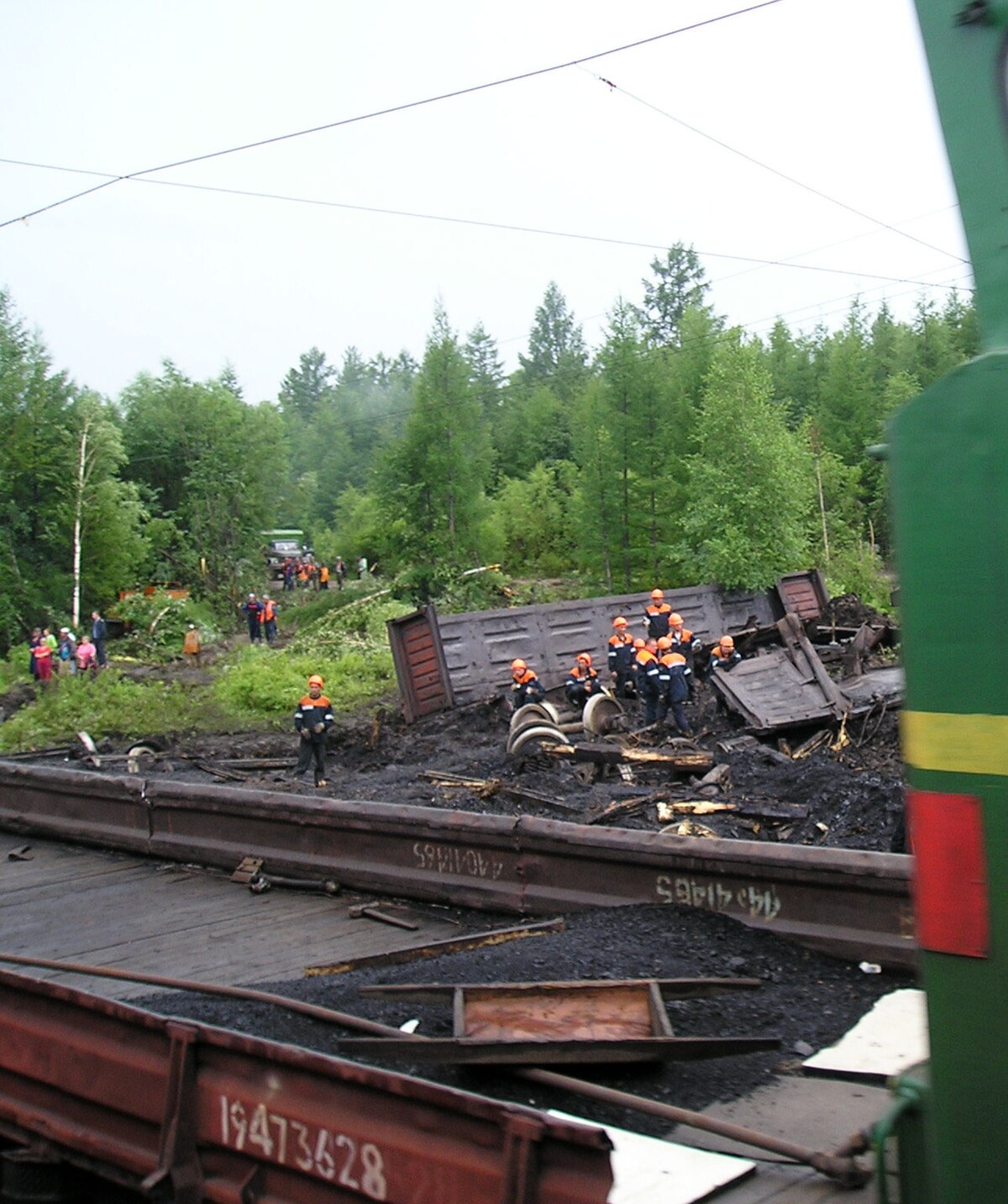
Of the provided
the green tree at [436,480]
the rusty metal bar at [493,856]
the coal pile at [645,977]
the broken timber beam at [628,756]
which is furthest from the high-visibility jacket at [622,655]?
the green tree at [436,480]

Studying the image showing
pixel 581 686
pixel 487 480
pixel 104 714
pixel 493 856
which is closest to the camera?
pixel 493 856

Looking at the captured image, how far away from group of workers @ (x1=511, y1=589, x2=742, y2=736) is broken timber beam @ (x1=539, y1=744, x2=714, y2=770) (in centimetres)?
265

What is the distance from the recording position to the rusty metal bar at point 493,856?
214 inches

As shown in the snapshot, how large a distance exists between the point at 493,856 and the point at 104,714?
17.4 meters

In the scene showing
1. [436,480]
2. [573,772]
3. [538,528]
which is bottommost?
[573,772]

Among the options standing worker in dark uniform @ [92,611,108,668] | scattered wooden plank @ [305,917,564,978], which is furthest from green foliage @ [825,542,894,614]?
scattered wooden plank @ [305,917,564,978]

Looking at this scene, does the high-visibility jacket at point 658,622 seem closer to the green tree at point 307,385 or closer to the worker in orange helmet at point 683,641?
the worker in orange helmet at point 683,641

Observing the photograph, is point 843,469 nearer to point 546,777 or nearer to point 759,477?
point 759,477

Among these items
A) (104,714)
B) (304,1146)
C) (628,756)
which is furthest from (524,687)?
(304,1146)

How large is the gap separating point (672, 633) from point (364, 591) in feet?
78.3

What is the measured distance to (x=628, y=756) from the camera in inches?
568

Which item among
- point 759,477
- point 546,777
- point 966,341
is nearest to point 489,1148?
point 546,777

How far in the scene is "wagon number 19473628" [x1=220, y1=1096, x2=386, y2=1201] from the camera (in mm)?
3090

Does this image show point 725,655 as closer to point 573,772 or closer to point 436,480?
point 573,772
